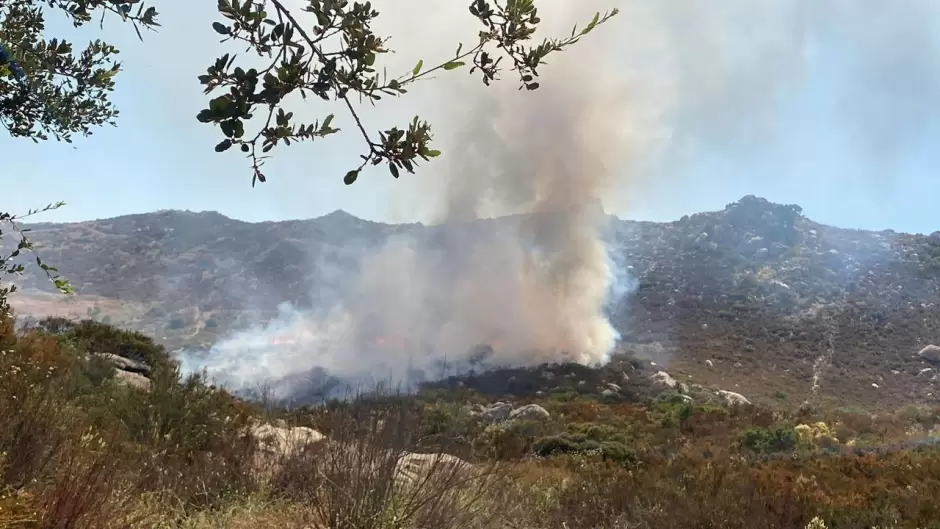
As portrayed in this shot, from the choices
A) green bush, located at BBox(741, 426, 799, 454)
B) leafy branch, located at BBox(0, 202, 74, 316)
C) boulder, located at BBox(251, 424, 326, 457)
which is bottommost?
green bush, located at BBox(741, 426, 799, 454)

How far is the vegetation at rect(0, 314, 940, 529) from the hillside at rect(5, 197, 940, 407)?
25.2m

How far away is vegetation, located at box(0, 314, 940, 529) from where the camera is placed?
3195 millimetres

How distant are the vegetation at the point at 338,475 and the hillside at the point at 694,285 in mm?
25229

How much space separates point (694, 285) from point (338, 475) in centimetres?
5922

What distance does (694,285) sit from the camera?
2288 inches

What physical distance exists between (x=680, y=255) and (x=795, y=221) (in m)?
15.9

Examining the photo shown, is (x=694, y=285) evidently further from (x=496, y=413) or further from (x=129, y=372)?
(x=129, y=372)

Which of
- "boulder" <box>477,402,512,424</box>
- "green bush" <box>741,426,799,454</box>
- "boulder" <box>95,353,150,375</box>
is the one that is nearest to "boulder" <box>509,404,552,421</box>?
"boulder" <box>477,402,512,424</box>

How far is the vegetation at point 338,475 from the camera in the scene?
10.5 feet

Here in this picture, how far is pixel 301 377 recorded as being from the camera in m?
36.2

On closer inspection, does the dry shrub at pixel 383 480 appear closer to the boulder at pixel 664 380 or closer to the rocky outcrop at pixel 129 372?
the rocky outcrop at pixel 129 372

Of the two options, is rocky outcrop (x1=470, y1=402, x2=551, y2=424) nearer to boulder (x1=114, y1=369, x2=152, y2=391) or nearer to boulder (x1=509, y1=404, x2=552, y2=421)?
boulder (x1=509, y1=404, x2=552, y2=421)

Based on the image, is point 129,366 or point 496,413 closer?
point 129,366

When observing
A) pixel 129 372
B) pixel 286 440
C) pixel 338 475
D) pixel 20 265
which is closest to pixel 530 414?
pixel 129 372
